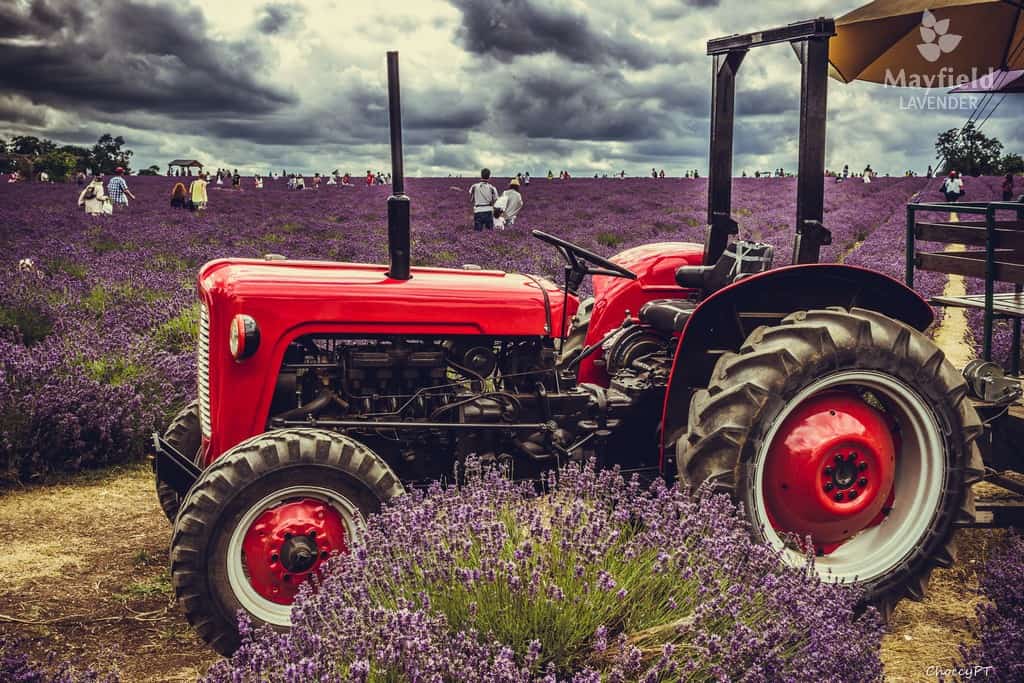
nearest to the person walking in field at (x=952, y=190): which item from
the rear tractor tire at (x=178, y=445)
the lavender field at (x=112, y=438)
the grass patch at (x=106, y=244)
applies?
the lavender field at (x=112, y=438)

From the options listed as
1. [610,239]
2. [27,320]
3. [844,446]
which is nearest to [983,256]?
[844,446]

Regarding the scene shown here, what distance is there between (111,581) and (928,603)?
146 inches

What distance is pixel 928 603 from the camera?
3838 mm

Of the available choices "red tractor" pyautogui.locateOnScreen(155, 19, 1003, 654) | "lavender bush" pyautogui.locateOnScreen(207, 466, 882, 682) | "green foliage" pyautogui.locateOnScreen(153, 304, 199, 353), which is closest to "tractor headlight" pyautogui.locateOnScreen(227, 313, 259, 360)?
"red tractor" pyautogui.locateOnScreen(155, 19, 1003, 654)

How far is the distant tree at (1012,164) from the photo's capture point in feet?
194

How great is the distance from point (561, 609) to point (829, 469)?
1525 millimetres

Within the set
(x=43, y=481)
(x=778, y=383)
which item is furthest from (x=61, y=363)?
(x=778, y=383)

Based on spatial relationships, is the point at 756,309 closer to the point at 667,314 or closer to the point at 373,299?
the point at 667,314

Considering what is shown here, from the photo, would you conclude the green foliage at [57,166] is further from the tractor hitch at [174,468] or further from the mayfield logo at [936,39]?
the tractor hitch at [174,468]

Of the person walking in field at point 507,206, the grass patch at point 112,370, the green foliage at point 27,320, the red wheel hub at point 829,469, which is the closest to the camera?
the red wheel hub at point 829,469

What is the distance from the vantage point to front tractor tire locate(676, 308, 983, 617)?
10.6ft

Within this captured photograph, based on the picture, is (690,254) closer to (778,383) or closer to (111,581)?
(778,383)

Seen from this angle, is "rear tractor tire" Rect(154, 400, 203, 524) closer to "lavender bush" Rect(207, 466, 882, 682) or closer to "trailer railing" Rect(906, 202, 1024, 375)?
"lavender bush" Rect(207, 466, 882, 682)

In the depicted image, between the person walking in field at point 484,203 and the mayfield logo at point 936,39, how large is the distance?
11790mm
